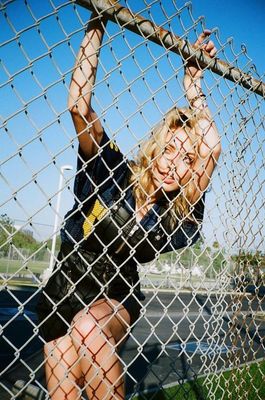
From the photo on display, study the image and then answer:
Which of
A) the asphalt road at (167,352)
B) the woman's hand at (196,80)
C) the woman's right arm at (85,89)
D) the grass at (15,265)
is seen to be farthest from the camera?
the grass at (15,265)

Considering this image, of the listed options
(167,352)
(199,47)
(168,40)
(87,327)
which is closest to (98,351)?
(87,327)

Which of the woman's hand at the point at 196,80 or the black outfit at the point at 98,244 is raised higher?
the woman's hand at the point at 196,80

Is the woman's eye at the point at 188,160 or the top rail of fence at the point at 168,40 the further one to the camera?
the woman's eye at the point at 188,160

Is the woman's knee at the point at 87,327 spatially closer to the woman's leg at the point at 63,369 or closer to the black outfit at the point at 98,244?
the black outfit at the point at 98,244

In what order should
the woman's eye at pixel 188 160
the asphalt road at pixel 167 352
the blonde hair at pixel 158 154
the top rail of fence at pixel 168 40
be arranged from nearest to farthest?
the top rail of fence at pixel 168 40 < the blonde hair at pixel 158 154 < the woman's eye at pixel 188 160 < the asphalt road at pixel 167 352

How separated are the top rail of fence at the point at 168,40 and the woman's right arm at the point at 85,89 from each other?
11 centimetres

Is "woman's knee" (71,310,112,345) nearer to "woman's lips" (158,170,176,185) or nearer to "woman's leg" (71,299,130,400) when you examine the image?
"woman's leg" (71,299,130,400)

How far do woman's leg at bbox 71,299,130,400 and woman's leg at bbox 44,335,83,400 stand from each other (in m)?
0.16

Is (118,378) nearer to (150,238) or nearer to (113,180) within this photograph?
(150,238)

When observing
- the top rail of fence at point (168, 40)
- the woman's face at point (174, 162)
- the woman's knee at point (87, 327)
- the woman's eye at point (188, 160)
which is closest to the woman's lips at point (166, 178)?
the woman's face at point (174, 162)

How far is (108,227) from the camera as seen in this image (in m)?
1.68

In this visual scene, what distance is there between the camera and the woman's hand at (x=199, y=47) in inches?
83.4

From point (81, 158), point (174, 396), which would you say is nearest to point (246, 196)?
point (81, 158)

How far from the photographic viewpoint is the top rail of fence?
5.23 ft
